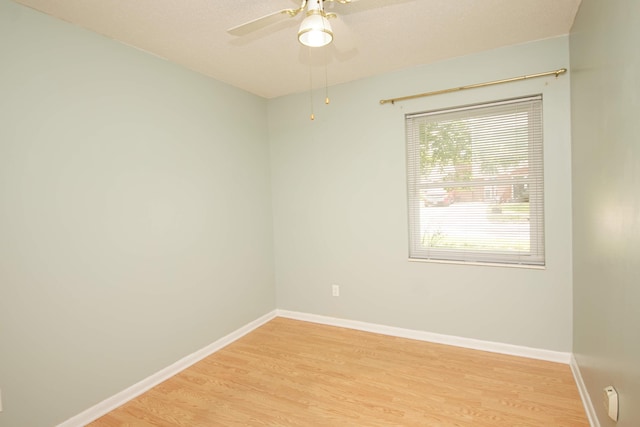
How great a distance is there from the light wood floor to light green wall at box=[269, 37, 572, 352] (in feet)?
1.10

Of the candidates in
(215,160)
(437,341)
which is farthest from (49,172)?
(437,341)

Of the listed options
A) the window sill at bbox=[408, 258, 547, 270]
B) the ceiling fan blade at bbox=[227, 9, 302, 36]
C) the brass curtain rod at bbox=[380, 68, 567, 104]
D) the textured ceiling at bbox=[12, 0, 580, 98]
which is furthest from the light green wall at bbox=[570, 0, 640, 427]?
the ceiling fan blade at bbox=[227, 9, 302, 36]

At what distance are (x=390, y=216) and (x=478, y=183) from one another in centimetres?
81

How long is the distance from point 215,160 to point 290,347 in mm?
1863

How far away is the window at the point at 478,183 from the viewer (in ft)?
8.45

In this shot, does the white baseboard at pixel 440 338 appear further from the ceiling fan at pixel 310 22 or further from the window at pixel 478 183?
the ceiling fan at pixel 310 22

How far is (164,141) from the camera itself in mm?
2582

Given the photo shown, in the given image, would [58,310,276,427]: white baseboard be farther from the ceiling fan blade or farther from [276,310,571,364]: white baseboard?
the ceiling fan blade

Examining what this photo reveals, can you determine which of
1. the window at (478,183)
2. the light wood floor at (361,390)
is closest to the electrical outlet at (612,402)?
the light wood floor at (361,390)

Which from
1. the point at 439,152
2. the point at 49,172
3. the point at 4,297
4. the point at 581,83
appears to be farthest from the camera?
the point at 439,152

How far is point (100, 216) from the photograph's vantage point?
7.06 feet

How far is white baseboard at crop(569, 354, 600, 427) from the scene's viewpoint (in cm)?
183

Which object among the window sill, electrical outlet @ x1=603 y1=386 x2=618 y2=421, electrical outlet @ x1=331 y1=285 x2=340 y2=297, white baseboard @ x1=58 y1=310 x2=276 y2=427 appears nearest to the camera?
electrical outlet @ x1=603 y1=386 x2=618 y2=421

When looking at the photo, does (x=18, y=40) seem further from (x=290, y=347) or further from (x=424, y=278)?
(x=424, y=278)
